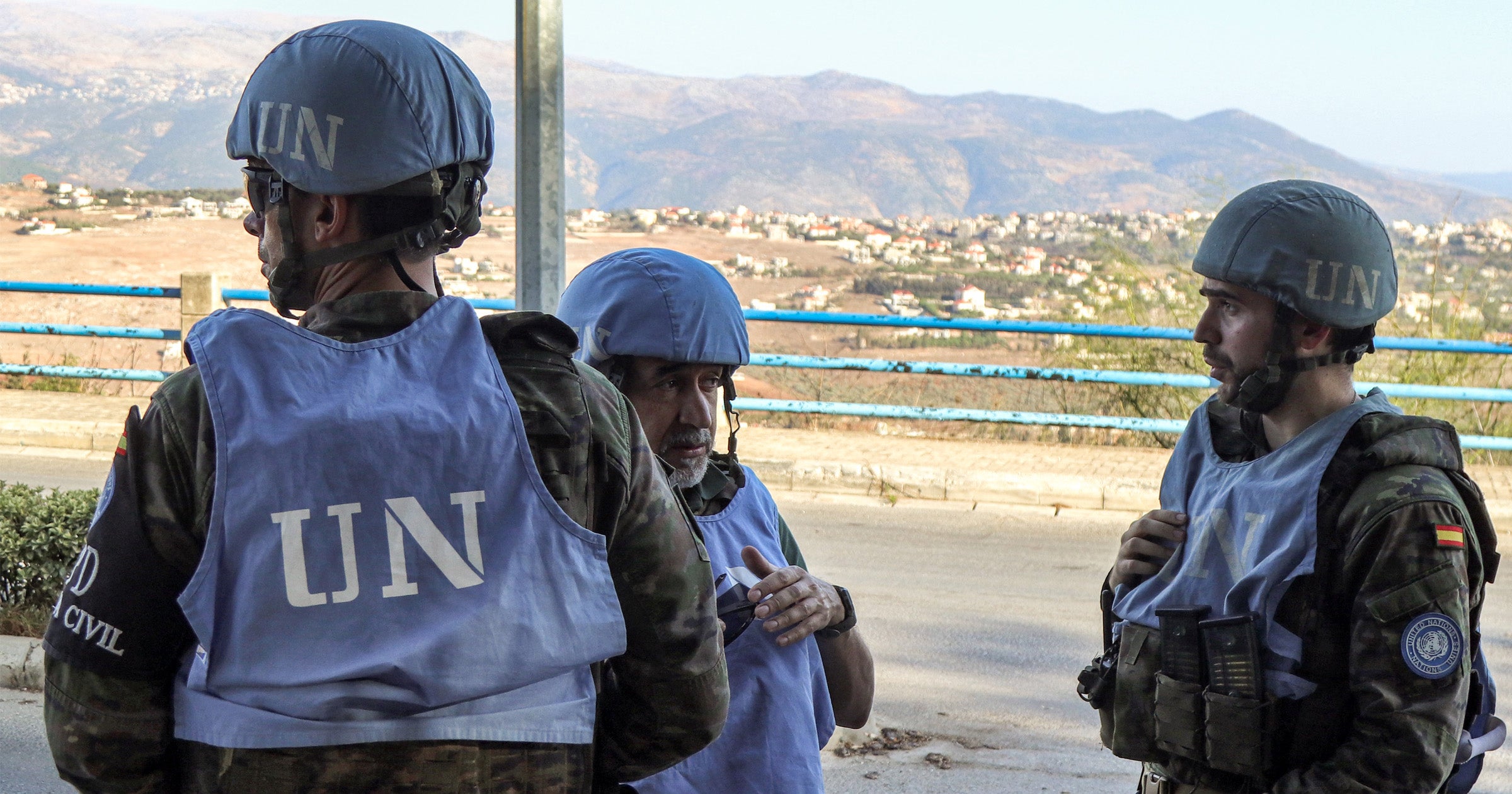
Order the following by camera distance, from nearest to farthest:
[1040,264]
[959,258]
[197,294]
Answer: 1. [197,294]
2. [1040,264]
3. [959,258]

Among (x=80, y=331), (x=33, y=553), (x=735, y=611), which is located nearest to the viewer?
(x=735, y=611)

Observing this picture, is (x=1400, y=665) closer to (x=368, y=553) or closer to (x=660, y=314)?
(x=660, y=314)

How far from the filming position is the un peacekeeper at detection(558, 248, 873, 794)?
185 centimetres

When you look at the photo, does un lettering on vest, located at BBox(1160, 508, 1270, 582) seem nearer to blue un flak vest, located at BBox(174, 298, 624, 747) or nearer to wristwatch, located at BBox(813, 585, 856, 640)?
wristwatch, located at BBox(813, 585, 856, 640)

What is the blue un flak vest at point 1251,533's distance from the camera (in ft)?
6.25

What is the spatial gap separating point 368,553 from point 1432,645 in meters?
1.42

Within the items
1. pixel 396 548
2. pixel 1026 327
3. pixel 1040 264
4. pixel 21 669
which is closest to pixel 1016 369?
pixel 1026 327

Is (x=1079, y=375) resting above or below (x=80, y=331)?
above

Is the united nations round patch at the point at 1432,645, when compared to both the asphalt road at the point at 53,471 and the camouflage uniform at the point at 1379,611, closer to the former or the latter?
the camouflage uniform at the point at 1379,611

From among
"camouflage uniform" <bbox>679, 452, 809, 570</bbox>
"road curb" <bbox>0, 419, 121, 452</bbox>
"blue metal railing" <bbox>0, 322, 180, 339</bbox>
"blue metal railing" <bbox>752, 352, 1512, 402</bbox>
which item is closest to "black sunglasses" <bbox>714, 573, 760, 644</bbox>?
"camouflage uniform" <bbox>679, 452, 809, 570</bbox>

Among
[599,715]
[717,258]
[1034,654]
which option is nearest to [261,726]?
[599,715]

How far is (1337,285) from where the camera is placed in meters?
2.08

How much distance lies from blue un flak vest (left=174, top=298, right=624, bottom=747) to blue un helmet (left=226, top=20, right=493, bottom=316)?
5.5 inches

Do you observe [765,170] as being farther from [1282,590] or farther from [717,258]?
[1282,590]
